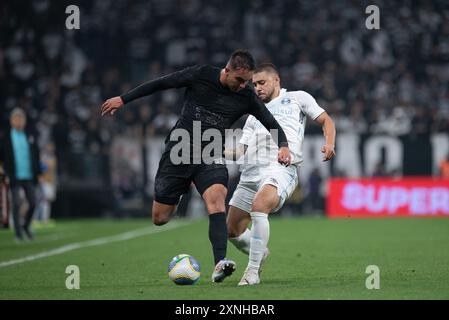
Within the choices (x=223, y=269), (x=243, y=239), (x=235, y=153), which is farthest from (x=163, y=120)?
(x=223, y=269)

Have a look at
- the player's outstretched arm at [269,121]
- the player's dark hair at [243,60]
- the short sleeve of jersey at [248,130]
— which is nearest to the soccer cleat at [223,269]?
the player's outstretched arm at [269,121]

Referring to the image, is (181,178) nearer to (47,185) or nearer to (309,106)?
(309,106)

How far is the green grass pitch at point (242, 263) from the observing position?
26.2ft

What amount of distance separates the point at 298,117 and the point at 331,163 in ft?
53.3

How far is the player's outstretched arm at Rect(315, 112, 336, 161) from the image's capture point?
916 centimetres

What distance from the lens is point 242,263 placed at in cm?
1159

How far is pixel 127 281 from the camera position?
9250 mm

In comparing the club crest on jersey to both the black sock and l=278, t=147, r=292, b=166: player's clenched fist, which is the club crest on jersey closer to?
l=278, t=147, r=292, b=166: player's clenched fist

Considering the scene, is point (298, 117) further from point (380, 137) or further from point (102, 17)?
point (102, 17)

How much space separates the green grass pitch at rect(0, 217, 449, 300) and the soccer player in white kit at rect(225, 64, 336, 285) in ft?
2.03

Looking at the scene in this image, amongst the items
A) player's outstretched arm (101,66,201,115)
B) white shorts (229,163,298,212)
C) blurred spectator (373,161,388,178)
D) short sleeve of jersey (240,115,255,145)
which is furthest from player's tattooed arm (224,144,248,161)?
blurred spectator (373,161,388,178)

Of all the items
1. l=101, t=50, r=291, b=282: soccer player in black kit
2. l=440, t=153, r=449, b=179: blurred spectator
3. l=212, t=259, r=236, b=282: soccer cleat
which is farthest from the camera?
l=440, t=153, r=449, b=179: blurred spectator
